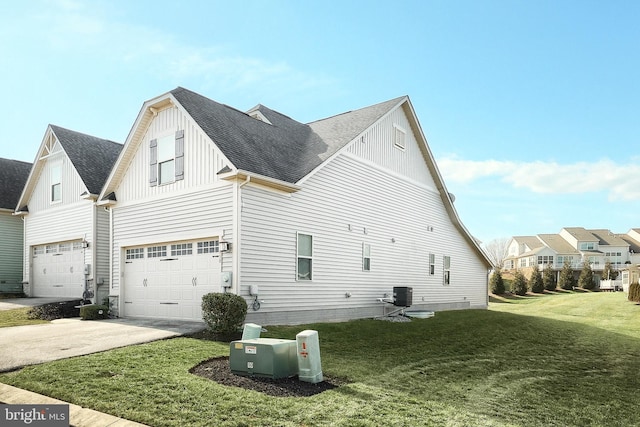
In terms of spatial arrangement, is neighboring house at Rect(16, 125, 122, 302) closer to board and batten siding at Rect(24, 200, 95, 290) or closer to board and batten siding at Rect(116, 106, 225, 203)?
board and batten siding at Rect(24, 200, 95, 290)

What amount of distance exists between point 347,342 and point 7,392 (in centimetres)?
636

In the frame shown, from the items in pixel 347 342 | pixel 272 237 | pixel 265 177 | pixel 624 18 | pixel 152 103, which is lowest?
pixel 347 342

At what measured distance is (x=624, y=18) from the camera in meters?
12.2

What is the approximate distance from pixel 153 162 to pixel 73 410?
9.64 m

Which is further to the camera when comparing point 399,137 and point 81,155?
point 81,155

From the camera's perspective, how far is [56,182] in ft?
61.4

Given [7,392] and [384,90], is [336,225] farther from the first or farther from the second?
[7,392]

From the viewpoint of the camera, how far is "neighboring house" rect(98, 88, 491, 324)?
11.7m

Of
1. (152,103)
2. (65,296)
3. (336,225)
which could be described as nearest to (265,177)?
(336,225)

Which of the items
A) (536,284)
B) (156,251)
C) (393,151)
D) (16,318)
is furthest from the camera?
(536,284)

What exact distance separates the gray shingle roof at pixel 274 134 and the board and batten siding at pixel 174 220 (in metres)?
1.27

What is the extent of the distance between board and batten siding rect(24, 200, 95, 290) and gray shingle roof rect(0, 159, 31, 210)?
216 cm

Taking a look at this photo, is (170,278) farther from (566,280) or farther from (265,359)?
(566,280)

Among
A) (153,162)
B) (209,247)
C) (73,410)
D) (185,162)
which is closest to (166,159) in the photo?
(153,162)
